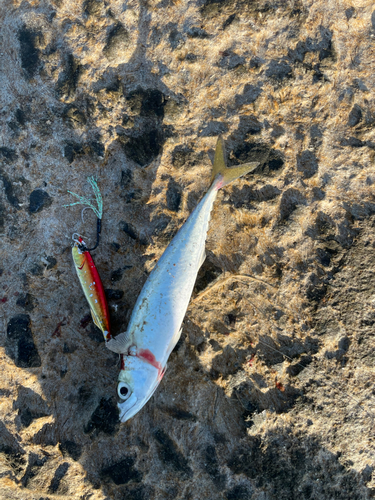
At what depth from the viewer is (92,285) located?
13.6 ft

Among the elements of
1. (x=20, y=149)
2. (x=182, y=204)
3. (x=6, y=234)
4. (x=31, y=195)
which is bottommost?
(x=182, y=204)

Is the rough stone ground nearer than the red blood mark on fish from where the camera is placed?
No

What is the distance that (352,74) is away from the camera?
409cm

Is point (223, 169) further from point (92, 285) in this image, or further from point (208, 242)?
point (92, 285)

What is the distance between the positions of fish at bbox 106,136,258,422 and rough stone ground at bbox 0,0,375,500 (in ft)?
2.60

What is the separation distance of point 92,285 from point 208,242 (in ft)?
5.90

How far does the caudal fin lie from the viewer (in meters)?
3.75

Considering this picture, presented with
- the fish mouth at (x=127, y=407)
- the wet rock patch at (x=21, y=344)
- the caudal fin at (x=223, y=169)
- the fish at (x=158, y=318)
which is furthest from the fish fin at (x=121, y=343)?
the caudal fin at (x=223, y=169)

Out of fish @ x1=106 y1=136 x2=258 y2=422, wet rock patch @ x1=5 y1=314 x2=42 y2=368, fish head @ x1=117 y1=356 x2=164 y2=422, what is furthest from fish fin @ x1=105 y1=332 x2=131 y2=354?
wet rock patch @ x1=5 y1=314 x2=42 y2=368

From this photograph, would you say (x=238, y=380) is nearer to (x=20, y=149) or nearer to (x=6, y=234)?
(x=6, y=234)

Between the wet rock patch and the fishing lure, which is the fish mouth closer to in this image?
the fishing lure

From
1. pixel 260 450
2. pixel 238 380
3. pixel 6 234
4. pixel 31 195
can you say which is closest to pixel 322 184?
pixel 238 380

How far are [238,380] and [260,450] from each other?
0.93 metres

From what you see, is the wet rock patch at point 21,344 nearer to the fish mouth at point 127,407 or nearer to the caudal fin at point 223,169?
the fish mouth at point 127,407
